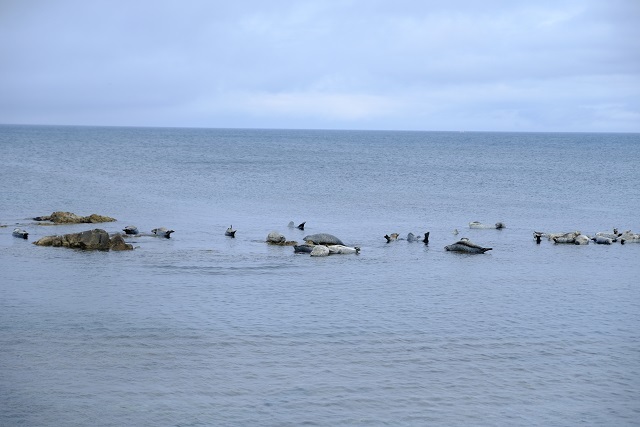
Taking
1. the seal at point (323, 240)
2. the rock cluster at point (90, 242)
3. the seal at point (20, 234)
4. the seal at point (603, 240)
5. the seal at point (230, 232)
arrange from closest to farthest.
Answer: the rock cluster at point (90, 242)
the seal at point (323, 240)
the seal at point (20, 234)
the seal at point (603, 240)
the seal at point (230, 232)

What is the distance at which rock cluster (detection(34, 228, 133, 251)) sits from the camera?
4062 cm

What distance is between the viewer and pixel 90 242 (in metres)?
40.7

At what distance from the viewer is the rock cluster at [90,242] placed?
133 ft

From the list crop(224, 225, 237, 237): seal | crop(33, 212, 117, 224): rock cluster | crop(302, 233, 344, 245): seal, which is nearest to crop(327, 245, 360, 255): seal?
crop(302, 233, 344, 245): seal

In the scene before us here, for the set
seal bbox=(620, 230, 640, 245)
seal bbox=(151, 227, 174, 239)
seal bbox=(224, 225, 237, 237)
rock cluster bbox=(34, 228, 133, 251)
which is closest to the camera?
rock cluster bbox=(34, 228, 133, 251)

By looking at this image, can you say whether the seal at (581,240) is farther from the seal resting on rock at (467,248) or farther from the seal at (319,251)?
the seal at (319,251)

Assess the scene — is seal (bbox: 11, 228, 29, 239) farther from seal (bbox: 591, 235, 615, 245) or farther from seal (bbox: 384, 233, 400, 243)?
seal (bbox: 591, 235, 615, 245)

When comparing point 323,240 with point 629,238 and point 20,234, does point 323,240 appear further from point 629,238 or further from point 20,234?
point 629,238

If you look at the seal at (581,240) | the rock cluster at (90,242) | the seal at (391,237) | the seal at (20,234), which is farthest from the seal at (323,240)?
the seal at (20,234)

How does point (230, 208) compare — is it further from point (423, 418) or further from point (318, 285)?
point (423, 418)

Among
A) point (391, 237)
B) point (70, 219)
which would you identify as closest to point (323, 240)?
point (391, 237)

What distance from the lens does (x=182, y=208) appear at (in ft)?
200

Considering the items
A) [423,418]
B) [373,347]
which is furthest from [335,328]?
[423,418]

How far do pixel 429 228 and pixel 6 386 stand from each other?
3521cm
